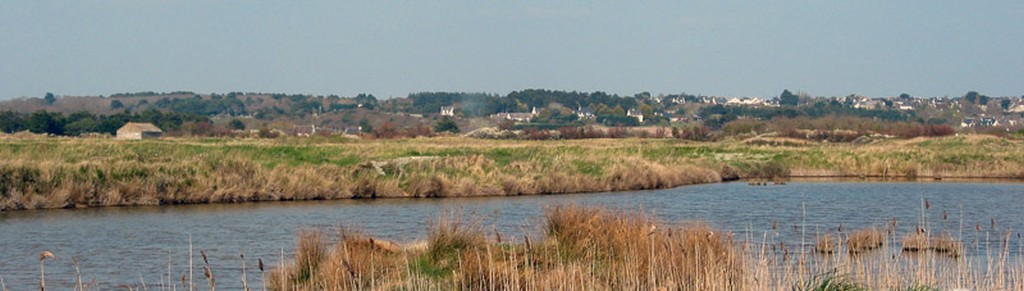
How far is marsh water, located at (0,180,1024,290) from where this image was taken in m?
16.9

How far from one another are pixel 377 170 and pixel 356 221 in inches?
445

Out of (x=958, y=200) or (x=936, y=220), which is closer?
(x=936, y=220)

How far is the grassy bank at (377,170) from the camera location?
29.6m

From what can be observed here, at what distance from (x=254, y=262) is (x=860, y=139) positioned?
200 feet

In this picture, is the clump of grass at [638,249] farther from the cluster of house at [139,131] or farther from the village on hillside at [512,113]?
the village on hillside at [512,113]

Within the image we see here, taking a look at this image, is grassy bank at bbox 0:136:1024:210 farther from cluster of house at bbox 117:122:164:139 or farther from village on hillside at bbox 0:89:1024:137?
village on hillside at bbox 0:89:1024:137

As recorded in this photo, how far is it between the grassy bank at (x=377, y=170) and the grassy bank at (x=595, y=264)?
16343 mm

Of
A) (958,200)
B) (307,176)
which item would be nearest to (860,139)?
(958,200)

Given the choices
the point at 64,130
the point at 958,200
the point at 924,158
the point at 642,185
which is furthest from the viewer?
the point at 64,130

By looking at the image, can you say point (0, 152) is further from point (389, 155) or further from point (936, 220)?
point (936, 220)

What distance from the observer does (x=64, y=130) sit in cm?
8131

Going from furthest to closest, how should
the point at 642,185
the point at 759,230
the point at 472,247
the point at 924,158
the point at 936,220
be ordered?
1. the point at 924,158
2. the point at 642,185
3. the point at 936,220
4. the point at 759,230
5. the point at 472,247

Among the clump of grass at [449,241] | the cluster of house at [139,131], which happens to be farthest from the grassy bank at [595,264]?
the cluster of house at [139,131]

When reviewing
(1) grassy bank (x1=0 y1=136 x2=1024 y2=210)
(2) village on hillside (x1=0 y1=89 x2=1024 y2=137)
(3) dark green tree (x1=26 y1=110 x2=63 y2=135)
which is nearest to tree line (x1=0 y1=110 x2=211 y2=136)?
(3) dark green tree (x1=26 y1=110 x2=63 y2=135)
